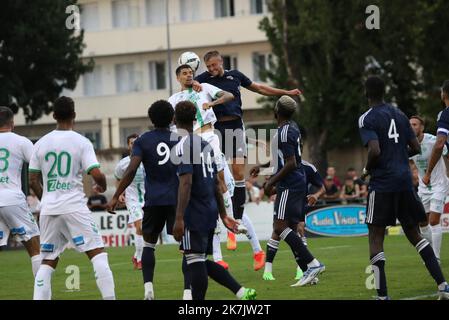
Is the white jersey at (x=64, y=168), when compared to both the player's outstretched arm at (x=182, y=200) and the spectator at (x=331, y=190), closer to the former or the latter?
the player's outstretched arm at (x=182, y=200)

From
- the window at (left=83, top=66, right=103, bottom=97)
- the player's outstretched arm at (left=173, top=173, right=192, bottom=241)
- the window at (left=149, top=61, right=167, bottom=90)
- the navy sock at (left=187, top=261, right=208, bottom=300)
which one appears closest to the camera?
the player's outstretched arm at (left=173, top=173, right=192, bottom=241)

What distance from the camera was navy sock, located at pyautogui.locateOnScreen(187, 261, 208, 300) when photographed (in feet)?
41.6

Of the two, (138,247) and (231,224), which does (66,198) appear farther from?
(138,247)

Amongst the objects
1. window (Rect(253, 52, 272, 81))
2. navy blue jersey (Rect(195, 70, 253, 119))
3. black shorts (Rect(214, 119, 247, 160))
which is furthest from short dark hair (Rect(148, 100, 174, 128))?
window (Rect(253, 52, 272, 81))

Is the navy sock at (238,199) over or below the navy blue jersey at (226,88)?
below

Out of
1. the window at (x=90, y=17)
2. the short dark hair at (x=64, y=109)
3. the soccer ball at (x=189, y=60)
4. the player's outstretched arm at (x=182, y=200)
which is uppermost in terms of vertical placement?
the window at (x=90, y=17)

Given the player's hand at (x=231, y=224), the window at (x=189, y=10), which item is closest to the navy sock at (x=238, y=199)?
the player's hand at (x=231, y=224)

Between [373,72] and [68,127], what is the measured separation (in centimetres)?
3928

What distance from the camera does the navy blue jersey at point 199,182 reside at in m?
12.5

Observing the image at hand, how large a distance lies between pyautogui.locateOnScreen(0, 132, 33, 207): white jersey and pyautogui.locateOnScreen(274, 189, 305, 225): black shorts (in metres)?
3.74

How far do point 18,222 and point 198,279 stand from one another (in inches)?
166

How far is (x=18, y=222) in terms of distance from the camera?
52.2ft

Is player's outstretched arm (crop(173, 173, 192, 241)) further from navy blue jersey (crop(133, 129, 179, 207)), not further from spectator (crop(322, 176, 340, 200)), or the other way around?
spectator (crop(322, 176, 340, 200))

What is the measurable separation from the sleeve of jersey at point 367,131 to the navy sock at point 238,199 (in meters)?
5.16
